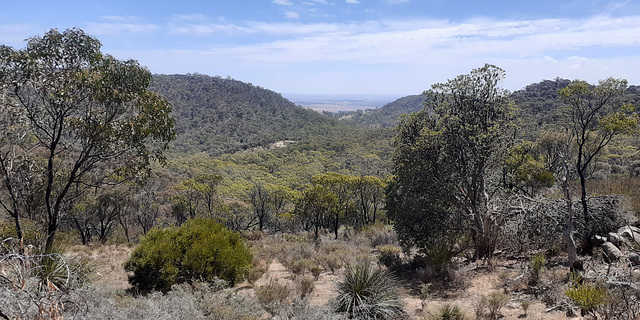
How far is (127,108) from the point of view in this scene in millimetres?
8438

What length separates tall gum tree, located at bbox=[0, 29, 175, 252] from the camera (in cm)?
731

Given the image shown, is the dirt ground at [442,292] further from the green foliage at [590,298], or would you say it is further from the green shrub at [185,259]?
the green shrub at [185,259]

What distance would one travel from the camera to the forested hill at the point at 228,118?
3969 inches

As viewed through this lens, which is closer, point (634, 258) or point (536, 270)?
point (634, 258)

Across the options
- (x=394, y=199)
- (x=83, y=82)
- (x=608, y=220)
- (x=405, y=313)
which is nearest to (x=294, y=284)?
(x=405, y=313)

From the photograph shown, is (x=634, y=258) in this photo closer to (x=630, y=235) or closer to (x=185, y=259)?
(x=630, y=235)

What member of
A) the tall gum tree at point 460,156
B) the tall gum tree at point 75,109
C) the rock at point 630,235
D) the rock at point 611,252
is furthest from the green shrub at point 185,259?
the rock at point 630,235

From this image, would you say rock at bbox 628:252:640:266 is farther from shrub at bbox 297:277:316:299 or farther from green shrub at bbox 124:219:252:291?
green shrub at bbox 124:219:252:291

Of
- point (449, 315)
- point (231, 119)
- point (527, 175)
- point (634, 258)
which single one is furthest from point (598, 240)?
point (231, 119)

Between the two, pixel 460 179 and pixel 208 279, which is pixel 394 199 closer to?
pixel 460 179

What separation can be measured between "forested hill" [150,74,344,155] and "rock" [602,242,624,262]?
8854 cm

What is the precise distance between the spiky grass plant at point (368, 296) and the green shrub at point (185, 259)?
3.00 m

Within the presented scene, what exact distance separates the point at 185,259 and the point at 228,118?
11699cm

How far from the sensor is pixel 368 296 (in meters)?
6.98
